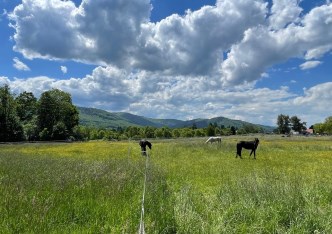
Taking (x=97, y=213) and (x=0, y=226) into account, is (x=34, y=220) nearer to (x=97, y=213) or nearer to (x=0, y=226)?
(x=0, y=226)

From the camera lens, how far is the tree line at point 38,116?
291ft

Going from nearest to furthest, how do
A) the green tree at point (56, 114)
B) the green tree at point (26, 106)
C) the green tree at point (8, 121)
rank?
the green tree at point (8, 121), the green tree at point (56, 114), the green tree at point (26, 106)

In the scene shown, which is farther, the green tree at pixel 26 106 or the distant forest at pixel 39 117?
the green tree at pixel 26 106

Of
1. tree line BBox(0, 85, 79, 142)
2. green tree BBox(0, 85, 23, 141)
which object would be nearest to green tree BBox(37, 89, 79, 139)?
tree line BBox(0, 85, 79, 142)

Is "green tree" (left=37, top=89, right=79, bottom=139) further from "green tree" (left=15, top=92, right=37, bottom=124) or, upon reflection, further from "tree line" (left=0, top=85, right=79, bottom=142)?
"green tree" (left=15, top=92, right=37, bottom=124)

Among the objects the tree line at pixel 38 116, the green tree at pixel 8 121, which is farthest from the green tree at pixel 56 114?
the green tree at pixel 8 121

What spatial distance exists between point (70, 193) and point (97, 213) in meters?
2.24

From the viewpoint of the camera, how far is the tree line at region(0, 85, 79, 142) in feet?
291

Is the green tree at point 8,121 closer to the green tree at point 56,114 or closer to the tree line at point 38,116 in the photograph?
the tree line at point 38,116

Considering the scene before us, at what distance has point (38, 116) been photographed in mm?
104125

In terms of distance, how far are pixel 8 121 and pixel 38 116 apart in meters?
16.6

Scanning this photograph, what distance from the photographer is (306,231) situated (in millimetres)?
7242

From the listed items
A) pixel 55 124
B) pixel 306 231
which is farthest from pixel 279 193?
pixel 55 124

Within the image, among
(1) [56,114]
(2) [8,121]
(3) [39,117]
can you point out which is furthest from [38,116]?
(2) [8,121]
